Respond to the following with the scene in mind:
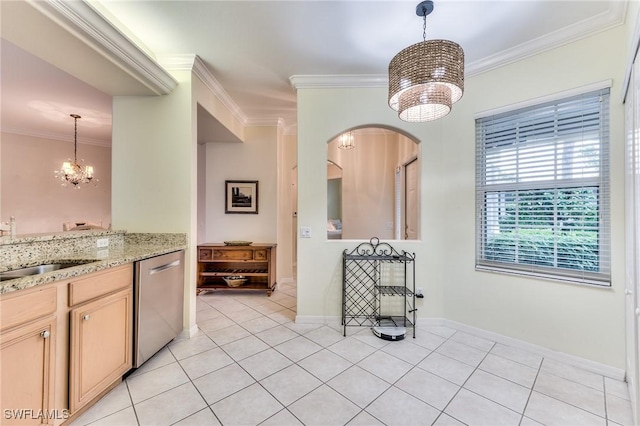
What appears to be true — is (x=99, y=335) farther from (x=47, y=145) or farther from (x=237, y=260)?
(x=47, y=145)

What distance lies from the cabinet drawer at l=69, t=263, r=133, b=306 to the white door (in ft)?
10.8

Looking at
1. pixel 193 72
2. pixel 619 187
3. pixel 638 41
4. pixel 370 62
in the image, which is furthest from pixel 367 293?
pixel 193 72

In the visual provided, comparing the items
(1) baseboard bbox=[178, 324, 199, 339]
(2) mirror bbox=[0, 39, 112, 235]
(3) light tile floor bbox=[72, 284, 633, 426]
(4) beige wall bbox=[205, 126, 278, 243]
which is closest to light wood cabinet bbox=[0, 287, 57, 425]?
(3) light tile floor bbox=[72, 284, 633, 426]

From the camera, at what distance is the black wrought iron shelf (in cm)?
282

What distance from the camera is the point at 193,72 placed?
262 centimetres

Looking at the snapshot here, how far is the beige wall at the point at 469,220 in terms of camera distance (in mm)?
1979

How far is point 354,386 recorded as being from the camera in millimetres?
1834

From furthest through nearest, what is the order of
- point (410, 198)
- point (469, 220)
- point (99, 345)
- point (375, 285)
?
point (410, 198)
point (375, 285)
point (469, 220)
point (99, 345)

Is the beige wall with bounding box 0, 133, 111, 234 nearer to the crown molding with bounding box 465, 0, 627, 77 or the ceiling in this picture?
the ceiling

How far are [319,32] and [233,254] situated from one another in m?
3.15

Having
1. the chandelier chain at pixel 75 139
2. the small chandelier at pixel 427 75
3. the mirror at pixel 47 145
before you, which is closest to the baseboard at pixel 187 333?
the mirror at pixel 47 145

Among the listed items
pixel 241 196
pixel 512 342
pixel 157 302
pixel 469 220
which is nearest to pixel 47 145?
pixel 241 196

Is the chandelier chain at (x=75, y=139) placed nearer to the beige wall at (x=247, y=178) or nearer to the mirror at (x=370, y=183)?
the beige wall at (x=247, y=178)


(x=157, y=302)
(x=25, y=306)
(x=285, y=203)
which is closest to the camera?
(x=25, y=306)
